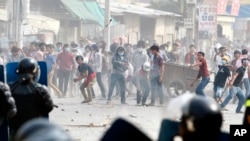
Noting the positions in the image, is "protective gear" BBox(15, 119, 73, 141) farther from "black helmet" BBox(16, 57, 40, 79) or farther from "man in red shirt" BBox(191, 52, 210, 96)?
"man in red shirt" BBox(191, 52, 210, 96)

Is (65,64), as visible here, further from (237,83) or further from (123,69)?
(237,83)

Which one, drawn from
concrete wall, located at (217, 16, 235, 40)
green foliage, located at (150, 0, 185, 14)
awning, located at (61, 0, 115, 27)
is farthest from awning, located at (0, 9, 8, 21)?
concrete wall, located at (217, 16, 235, 40)

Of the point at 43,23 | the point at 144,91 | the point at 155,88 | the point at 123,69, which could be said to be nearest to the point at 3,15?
the point at 43,23

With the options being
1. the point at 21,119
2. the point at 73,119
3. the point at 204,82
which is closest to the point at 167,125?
the point at 21,119

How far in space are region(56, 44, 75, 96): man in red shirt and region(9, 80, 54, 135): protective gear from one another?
39.4 feet

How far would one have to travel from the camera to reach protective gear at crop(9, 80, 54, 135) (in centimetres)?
682

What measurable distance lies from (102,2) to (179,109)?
3866 cm

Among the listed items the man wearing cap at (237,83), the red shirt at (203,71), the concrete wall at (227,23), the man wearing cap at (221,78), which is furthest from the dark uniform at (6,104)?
the concrete wall at (227,23)

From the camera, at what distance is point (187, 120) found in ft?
9.45

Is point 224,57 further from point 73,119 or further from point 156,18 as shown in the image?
point 156,18

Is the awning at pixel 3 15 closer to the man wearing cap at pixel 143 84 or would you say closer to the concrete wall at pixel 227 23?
the man wearing cap at pixel 143 84

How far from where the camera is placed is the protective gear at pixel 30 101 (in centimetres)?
682

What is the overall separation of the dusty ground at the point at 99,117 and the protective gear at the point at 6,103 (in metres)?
4.09

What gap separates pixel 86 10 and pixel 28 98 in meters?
30.3
